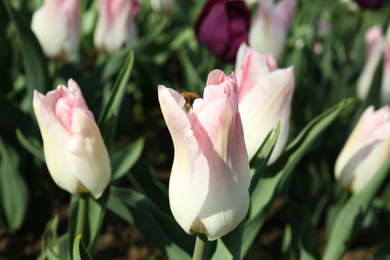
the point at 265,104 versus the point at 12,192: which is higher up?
the point at 265,104

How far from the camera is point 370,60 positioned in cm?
149

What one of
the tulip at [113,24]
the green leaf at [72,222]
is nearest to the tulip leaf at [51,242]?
the green leaf at [72,222]

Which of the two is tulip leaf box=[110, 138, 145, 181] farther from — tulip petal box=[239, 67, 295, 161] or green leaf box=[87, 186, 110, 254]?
tulip petal box=[239, 67, 295, 161]

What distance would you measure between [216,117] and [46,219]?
1.11 m

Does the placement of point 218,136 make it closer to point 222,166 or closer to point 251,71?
point 222,166

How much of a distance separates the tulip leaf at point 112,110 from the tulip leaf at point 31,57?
1.10ft

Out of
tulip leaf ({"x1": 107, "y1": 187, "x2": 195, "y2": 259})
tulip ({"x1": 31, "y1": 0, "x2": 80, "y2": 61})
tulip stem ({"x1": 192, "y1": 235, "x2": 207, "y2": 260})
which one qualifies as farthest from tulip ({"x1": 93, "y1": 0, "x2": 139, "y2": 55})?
tulip stem ({"x1": 192, "y1": 235, "x2": 207, "y2": 260})

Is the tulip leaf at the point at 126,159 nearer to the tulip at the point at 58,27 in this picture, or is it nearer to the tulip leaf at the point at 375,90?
the tulip at the point at 58,27

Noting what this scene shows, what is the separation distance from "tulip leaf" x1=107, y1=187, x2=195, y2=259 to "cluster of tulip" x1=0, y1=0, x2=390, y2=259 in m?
0.03

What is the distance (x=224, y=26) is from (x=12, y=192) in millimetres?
682

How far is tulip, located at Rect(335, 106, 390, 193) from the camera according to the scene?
95cm

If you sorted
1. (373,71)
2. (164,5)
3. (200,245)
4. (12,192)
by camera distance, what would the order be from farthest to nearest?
(164,5), (373,71), (12,192), (200,245)

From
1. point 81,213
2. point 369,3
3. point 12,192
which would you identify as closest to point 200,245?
point 81,213

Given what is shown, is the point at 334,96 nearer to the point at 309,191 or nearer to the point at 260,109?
the point at 309,191
